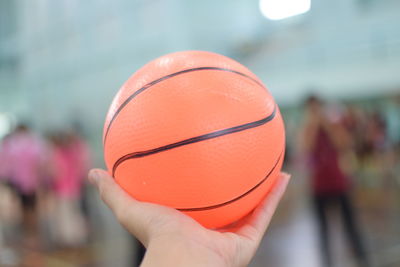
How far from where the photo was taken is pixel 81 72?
8867 millimetres

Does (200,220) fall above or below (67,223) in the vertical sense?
above

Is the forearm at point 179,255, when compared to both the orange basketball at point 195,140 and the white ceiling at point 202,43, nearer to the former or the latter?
the orange basketball at point 195,140

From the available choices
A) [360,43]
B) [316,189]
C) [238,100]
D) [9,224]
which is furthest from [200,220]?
[360,43]

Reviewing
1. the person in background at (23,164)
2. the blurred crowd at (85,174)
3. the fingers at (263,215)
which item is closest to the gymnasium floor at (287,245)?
the blurred crowd at (85,174)

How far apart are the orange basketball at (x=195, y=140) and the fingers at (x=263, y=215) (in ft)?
0.13

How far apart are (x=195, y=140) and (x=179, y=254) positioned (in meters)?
0.31

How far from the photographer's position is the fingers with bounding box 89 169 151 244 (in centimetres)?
87

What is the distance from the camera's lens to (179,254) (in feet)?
2.49

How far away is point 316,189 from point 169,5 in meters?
5.29

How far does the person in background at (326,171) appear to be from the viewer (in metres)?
2.61

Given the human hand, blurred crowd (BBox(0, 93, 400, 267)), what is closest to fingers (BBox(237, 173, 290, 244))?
the human hand

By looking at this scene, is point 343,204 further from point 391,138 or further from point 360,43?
point 360,43

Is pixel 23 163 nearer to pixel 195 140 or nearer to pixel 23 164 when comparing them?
pixel 23 164

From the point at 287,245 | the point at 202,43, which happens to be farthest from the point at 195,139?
the point at 202,43
